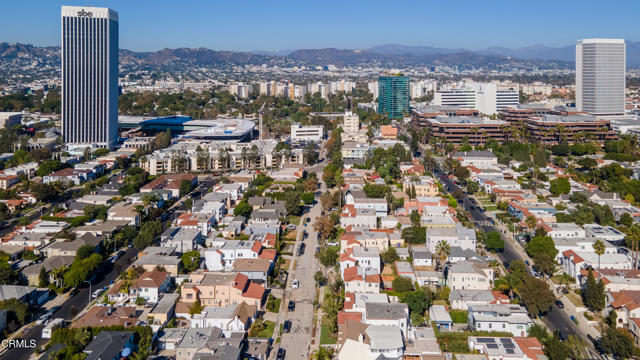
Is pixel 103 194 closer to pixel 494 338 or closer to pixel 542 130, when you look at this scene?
pixel 494 338

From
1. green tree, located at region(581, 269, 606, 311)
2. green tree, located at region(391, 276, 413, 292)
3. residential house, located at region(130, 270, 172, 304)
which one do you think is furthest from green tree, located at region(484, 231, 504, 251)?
residential house, located at region(130, 270, 172, 304)

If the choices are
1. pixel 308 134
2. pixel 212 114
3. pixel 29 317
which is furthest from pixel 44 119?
pixel 29 317

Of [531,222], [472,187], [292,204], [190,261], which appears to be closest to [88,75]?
[292,204]

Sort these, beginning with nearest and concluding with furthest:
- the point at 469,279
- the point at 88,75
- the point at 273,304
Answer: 1. the point at 273,304
2. the point at 469,279
3. the point at 88,75

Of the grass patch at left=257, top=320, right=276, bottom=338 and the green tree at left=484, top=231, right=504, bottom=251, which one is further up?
the green tree at left=484, top=231, right=504, bottom=251

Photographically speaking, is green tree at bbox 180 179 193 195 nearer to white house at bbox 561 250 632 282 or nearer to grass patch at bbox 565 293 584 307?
white house at bbox 561 250 632 282

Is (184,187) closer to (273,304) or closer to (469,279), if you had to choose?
(273,304)
